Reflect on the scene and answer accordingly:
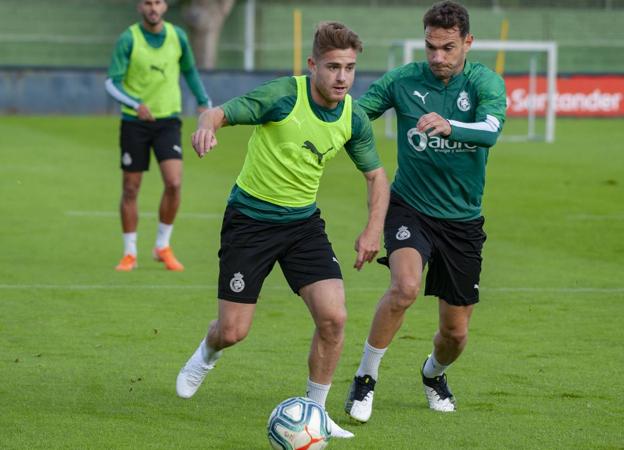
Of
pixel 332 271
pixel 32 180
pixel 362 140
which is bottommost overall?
pixel 32 180

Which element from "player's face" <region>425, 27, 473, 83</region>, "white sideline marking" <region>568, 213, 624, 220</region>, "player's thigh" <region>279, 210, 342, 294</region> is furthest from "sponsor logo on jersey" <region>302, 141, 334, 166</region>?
"white sideline marking" <region>568, 213, 624, 220</region>

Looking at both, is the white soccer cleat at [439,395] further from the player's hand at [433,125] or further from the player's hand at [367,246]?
the player's hand at [433,125]

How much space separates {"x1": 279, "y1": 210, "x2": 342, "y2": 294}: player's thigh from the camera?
6.57 m

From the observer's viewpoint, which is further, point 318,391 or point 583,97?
point 583,97

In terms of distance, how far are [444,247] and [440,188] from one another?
→ 13.0 inches

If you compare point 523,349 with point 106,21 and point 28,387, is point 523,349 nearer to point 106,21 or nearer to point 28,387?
point 28,387

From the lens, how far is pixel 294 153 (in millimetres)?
6570

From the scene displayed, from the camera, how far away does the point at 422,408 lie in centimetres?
706

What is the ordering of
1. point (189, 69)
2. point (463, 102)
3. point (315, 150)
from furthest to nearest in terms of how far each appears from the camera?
point (189, 69)
point (463, 102)
point (315, 150)

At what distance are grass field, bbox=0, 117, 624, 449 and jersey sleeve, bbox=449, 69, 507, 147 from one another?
1455 millimetres

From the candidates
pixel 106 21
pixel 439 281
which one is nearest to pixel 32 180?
pixel 439 281

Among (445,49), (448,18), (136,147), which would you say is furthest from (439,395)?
(136,147)

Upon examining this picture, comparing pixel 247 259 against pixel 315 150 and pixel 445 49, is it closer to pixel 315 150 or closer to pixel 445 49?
pixel 315 150

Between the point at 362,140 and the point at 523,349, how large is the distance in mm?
2647
